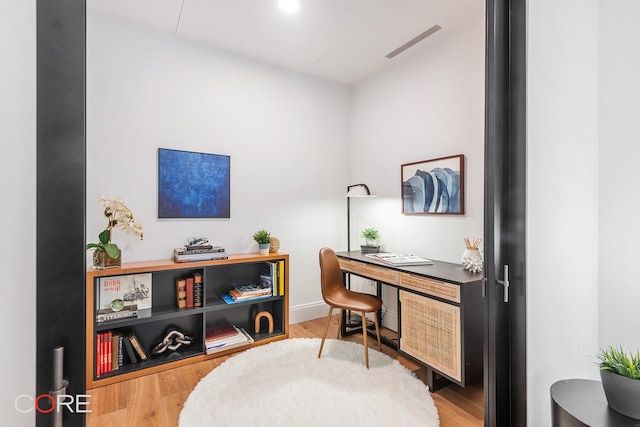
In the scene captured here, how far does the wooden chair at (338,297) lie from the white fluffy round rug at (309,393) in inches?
6.4

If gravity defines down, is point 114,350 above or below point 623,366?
below

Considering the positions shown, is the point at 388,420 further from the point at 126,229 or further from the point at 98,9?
the point at 98,9

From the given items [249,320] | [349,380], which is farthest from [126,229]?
[349,380]

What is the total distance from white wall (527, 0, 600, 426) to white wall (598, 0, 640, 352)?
0.13 ft

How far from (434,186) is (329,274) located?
47.9 inches

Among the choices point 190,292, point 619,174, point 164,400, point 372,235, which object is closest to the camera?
point 619,174

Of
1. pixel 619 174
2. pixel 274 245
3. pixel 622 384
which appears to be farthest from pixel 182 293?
pixel 619 174

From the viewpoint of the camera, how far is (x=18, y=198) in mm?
571

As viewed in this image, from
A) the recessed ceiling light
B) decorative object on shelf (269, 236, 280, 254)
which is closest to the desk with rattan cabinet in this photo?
decorative object on shelf (269, 236, 280, 254)

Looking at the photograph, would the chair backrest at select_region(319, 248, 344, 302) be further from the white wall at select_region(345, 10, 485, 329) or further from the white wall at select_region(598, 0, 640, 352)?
the white wall at select_region(598, 0, 640, 352)

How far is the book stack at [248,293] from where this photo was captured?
8.94ft

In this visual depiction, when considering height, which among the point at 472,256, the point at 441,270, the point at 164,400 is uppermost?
the point at 472,256

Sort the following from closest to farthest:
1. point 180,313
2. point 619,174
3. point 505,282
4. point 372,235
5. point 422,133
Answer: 1. point 505,282
2. point 619,174
3. point 180,313
4. point 422,133
5. point 372,235

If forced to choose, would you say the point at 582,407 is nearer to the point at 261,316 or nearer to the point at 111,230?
the point at 261,316
